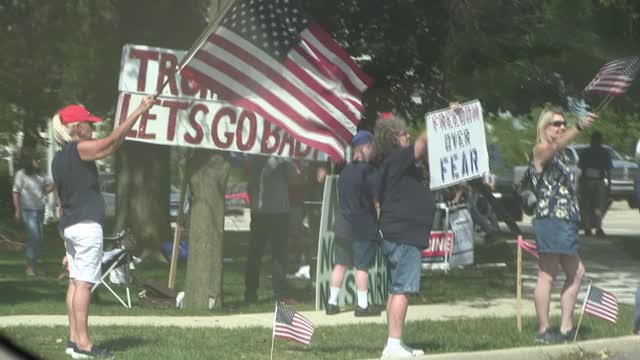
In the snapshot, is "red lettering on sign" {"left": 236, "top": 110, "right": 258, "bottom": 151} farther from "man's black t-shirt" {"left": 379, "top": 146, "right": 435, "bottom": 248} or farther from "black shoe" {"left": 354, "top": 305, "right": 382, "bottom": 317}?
"man's black t-shirt" {"left": 379, "top": 146, "right": 435, "bottom": 248}

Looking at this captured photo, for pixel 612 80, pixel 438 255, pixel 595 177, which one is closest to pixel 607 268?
pixel 438 255

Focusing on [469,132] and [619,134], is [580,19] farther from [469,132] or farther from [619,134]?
[619,134]

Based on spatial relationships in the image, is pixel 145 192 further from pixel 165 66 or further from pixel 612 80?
pixel 612 80

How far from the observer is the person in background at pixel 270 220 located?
549 inches

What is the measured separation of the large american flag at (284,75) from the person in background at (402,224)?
3215 millimetres

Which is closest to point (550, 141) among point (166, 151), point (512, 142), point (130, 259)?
point (130, 259)

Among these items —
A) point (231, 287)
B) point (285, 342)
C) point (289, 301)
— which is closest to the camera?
point (285, 342)

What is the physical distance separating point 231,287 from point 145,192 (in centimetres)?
801

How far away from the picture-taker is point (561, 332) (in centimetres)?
1077

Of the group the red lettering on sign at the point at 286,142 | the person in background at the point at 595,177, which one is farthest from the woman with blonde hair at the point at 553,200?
the person in background at the point at 595,177

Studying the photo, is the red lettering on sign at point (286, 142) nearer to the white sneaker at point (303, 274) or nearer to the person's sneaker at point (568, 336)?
the person's sneaker at point (568, 336)

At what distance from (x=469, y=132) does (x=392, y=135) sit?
6.23ft

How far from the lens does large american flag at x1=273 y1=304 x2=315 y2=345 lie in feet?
29.3

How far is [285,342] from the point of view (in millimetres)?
10578
